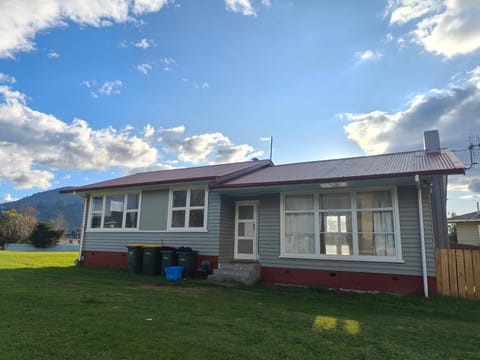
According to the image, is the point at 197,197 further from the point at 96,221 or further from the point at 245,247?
the point at 96,221

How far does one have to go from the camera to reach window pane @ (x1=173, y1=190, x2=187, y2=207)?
11758 mm

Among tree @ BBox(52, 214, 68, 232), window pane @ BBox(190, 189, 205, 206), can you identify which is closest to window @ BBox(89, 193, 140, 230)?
window pane @ BBox(190, 189, 205, 206)

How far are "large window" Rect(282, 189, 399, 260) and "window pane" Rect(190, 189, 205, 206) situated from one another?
2.99 metres

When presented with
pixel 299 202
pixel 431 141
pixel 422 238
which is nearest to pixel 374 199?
pixel 422 238

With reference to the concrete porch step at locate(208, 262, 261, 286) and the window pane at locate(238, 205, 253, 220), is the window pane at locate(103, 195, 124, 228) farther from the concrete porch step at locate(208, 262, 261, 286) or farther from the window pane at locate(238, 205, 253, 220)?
the concrete porch step at locate(208, 262, 261, 286)

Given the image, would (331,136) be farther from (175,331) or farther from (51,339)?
(51,339)

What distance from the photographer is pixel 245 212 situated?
11359 mm

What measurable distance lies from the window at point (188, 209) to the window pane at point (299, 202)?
9.68ft

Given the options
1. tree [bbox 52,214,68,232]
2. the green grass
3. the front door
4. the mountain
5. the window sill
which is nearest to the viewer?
the green grass

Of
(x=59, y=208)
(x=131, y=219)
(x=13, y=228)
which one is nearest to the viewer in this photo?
(x=131, y=219)

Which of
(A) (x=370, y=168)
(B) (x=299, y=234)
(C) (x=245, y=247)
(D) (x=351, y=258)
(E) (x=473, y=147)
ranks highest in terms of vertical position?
(E) (x=473, y=147)

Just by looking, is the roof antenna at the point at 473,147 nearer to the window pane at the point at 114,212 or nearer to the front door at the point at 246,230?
the front door at the point at 246,230

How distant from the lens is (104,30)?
443 inches

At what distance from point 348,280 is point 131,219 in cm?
862
